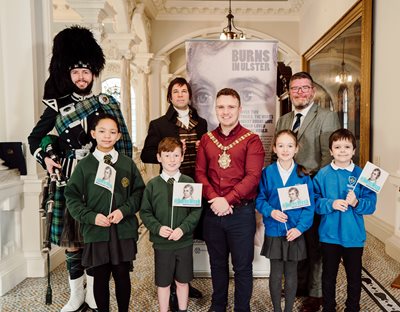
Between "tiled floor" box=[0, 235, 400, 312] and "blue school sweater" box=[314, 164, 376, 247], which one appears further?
"tiled floor" box=[0, 235, 400, 312]

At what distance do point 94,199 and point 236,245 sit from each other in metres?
0.83

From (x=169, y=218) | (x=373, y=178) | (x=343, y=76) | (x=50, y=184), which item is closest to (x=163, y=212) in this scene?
(x=169, y=218)

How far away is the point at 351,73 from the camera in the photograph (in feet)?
15.5

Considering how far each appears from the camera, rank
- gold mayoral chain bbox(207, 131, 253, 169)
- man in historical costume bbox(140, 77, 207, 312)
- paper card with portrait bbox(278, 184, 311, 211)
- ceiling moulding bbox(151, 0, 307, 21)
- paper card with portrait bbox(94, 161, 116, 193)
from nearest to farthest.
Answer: paper card with portrait bbox(94, 161, 116, 193) → paper card with portrait bbox(278, 184, 311, 211) → gold mayoral chain bbox(207, 131, 253, 169) → man in historical costume bbox(140, 77, 207, 312) → ceiling moulding bbox(151, 0, 307, 21)

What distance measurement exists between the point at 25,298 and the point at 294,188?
2063 mm

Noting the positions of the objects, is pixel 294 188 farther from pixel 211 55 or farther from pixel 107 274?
pixel 211 55

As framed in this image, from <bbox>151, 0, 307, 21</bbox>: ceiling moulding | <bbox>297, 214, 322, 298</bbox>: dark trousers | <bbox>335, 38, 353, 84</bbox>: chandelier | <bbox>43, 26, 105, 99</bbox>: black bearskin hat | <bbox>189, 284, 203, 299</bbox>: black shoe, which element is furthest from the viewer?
<bbox>151, 0, 307, 21</bbox>: ceiling moulding

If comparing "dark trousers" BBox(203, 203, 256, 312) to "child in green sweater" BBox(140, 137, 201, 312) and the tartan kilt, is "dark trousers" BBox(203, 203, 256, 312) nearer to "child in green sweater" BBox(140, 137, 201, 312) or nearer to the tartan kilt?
"child in green sweater" BBox(140, 137, 201, 312)

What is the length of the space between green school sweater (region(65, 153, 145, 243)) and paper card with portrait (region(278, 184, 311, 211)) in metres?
0.79

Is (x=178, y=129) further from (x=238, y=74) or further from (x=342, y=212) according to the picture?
(x=342, y=212)

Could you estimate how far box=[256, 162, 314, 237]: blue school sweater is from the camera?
6.66ft

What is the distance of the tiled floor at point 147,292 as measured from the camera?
246cm

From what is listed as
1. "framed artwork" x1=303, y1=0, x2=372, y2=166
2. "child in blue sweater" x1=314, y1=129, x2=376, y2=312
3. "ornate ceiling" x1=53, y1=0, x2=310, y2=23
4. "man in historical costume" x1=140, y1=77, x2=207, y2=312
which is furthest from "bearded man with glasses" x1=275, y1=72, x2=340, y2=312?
"ornate ceiling" x1=53, y1=0, x2=310, y2=23

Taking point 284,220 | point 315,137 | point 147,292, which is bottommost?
point 147,292
